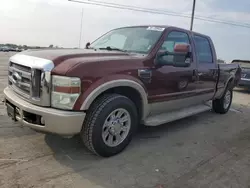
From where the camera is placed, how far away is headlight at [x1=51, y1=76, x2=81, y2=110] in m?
2.92

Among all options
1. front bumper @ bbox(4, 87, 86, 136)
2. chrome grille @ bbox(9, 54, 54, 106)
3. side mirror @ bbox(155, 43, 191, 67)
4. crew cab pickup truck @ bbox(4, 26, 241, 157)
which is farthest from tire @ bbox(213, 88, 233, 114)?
chrome grille @ bbox(9, 54, 54, 106)

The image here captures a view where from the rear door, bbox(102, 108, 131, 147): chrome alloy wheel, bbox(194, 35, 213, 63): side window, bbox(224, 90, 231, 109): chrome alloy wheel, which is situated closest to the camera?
bbox(102, 108, 131, 147): chrome alloy wheel

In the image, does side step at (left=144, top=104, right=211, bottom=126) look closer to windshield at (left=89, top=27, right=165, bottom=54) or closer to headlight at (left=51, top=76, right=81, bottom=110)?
windshield at (left=89, top=27, right=165, bottom=54)

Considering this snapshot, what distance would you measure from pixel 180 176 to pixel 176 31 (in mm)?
2659

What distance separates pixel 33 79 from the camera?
121 inches

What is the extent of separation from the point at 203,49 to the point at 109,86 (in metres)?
3.01

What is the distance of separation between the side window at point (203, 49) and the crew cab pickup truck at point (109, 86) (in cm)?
15

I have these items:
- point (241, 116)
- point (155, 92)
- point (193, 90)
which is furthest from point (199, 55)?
point (241, 116)

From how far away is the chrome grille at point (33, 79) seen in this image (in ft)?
9.88

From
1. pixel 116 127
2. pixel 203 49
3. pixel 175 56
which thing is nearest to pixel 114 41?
pixel 175 56

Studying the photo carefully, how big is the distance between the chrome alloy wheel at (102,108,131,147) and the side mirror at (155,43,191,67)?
999 mm

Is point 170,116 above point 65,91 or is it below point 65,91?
below

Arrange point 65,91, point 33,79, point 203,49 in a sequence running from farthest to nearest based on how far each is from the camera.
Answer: point 203,49 → point 33,79 → point 65,91

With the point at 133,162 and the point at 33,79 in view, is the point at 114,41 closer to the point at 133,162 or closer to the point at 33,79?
the point at 33,79
